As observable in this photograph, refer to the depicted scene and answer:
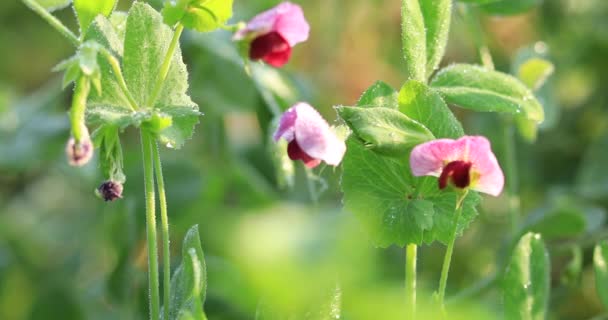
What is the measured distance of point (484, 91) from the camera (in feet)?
1.94

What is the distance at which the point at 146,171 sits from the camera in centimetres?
53

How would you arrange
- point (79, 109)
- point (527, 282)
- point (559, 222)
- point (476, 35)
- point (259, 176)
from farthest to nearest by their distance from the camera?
point (259, 176) → point (559, 222) → point (476, 35) → point (527, 282) → point (79, 109)

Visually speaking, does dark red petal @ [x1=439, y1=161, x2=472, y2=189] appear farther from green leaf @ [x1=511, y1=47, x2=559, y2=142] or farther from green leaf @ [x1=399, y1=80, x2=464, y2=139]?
green leaf @ [x1=511, y1=47, x2=559, y2=142]

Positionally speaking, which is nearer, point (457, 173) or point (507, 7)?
point (457, 173)

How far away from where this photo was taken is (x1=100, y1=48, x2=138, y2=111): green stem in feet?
1.60

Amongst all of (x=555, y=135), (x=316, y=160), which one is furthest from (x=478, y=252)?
(x=316, y=160)

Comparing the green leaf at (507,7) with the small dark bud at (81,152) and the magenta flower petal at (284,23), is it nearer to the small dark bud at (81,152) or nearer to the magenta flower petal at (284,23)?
the magenta flower petal at (284,23)

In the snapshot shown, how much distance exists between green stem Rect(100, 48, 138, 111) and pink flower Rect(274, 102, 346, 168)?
0.09 meters

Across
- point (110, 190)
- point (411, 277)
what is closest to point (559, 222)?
point (411, 277)

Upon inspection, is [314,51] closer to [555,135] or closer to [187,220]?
[555,135]

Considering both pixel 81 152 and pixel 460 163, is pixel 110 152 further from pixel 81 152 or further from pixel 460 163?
pixel 460 163

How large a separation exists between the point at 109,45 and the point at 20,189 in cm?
105

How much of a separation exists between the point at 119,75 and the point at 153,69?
1.7 inches

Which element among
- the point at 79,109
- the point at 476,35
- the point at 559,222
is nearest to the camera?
the point at 79,109
